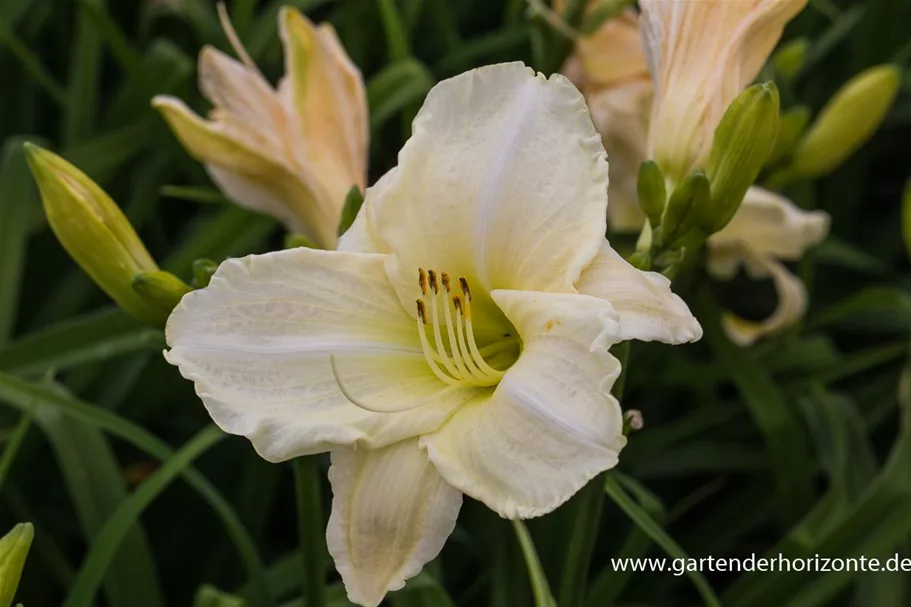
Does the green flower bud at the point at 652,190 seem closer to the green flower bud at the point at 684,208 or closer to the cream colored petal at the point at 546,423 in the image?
the green flower bud at the point at 684,208

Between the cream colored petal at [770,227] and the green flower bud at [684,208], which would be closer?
the green flower bud at [684,208]

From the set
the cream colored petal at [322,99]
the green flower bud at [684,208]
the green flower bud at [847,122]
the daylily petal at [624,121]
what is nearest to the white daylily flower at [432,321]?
the green flower bud at [684,208]

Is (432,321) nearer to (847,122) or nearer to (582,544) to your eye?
(582,544)

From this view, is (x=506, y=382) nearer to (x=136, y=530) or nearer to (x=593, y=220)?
(x=593, y=220)

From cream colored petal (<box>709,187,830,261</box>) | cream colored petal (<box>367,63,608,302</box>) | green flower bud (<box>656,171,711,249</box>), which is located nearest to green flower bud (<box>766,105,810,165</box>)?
cream colored petal (<box>709,187,830,261</box>)

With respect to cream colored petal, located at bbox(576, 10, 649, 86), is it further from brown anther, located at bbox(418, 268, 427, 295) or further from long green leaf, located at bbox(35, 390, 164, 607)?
long green leaf, located at bbox(35, 390, 164, 607)

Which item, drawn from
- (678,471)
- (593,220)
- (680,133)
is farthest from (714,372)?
(593,220)
